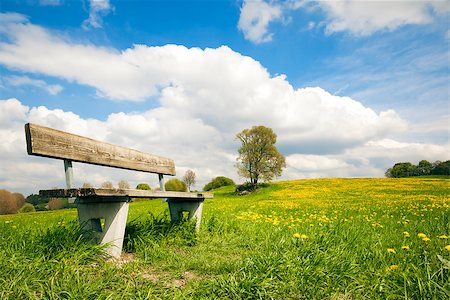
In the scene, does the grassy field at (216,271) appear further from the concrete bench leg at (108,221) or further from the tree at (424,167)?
the tree at (424,167)

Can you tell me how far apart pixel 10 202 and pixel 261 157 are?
32.8 meters

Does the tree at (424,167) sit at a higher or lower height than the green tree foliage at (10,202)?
lower

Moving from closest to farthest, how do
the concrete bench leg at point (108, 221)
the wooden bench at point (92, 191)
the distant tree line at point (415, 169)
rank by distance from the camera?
the wooden bench at point (92, 191) → the concrete bench leg at point (108, 221) → the distant tree line at point (415, 169)

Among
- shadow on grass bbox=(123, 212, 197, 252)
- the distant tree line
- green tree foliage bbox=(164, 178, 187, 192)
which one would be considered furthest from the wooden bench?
the distant tree line

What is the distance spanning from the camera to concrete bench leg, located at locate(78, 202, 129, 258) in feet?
11.4

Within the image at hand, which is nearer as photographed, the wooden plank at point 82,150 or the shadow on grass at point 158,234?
the wooden plank at point 82,150

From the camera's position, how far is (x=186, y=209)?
17.5 feet

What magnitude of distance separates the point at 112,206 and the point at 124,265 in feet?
2.36

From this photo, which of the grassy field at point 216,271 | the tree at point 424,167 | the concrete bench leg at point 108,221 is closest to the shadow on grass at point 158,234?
the grassy field at point 216,271

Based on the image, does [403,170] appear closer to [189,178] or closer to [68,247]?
[189,178]

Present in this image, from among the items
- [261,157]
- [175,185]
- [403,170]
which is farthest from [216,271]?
[403,170]

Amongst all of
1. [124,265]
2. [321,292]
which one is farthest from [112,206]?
[321,292]

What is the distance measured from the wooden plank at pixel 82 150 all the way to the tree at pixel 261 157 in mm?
30068

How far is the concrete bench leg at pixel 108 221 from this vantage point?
11.4 feet
